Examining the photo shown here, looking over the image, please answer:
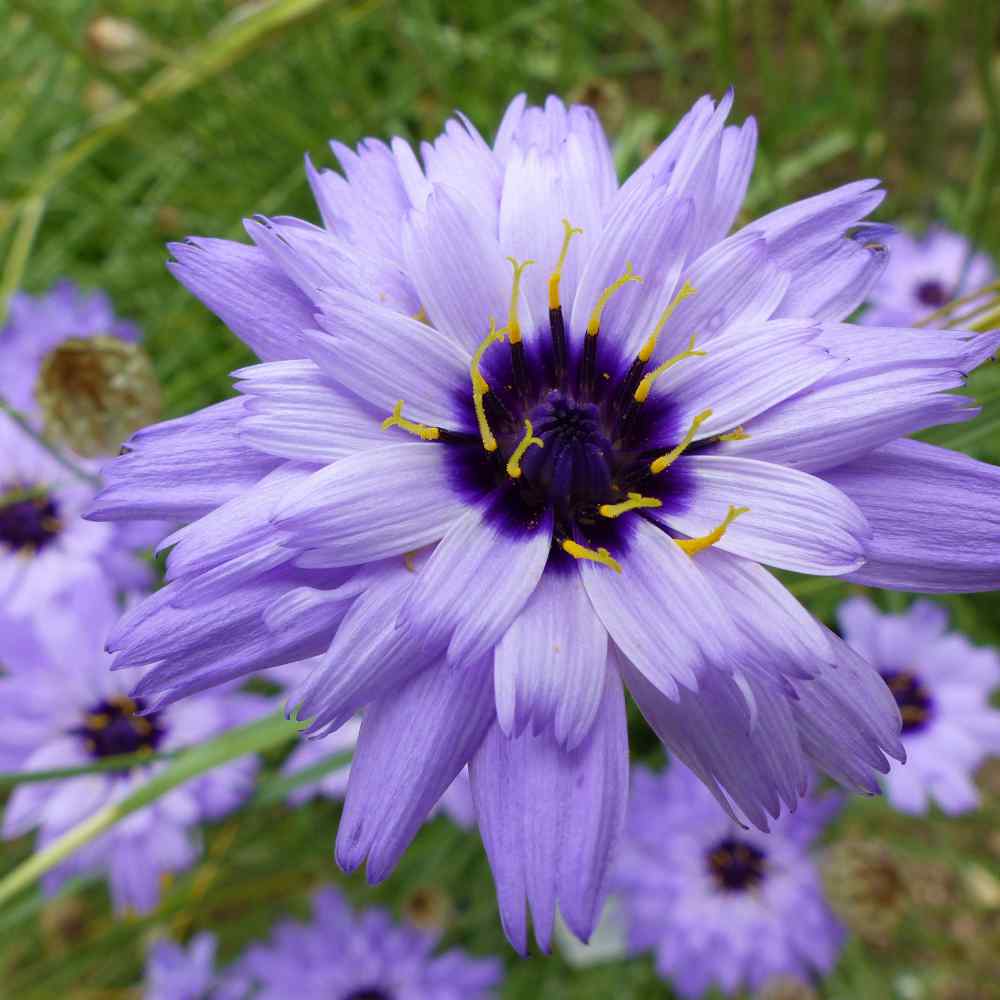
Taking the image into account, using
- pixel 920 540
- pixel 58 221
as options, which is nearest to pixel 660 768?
pixel 920 540

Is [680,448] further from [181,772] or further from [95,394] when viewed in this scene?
[95,394]

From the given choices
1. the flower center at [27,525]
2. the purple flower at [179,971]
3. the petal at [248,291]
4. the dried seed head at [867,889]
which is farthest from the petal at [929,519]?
the purple flower at [179,971]

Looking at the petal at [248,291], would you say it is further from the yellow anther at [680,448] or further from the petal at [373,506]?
the yellow anther at [680,448]

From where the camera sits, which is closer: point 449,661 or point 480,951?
point 449,661

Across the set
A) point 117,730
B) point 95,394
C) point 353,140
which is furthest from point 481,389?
point 353,140

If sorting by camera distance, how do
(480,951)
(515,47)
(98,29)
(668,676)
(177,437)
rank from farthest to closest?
1. (515,47)
2. (480,951)
3. (98,29)
4. (177,437)
5. (668,676)

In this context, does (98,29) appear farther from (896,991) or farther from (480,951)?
(896,991)

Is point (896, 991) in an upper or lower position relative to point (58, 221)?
lower
